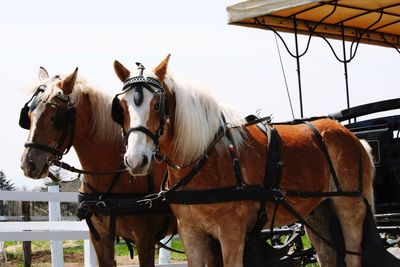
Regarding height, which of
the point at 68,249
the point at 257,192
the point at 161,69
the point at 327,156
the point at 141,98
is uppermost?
the point at 161,69

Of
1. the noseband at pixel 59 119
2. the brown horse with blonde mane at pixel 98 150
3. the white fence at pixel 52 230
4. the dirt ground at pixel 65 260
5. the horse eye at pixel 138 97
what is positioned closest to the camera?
the horse eye at pixel 138 97

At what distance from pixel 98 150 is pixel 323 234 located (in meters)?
1.93

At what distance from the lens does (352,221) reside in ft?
17.8

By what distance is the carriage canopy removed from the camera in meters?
6.02

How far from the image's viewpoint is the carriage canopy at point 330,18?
602cm

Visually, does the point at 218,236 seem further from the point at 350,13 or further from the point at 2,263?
the point at 2,263

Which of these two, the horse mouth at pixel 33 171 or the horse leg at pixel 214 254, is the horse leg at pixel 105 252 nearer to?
the horse mouth at pixel 33 171

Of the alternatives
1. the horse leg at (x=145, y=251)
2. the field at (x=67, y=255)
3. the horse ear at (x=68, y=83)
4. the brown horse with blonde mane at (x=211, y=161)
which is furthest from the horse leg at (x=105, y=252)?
the field at (x=67, y=255)

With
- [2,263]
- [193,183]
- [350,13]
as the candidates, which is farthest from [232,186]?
[2,263]

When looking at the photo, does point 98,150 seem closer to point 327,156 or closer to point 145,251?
point 145,251

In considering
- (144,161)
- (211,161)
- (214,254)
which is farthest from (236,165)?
(144,161)

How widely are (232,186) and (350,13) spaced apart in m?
3.32

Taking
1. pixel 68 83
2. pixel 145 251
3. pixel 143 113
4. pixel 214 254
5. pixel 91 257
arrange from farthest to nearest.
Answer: pixel 91 257 → pixel 145 251 → pixel 68 83 → pixel 214 254 → pixel 143 113

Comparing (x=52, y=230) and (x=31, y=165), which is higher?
(x=31, y=165)
